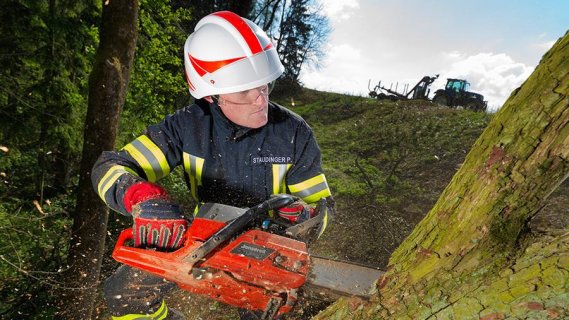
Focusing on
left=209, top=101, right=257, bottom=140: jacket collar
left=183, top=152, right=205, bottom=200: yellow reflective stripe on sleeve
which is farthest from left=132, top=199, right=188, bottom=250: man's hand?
left=209, top=101, right=257, bottom=140: jacket collar

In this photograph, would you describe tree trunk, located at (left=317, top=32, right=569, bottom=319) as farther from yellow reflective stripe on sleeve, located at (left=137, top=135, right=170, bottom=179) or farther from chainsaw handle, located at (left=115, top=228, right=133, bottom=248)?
yellow reflective stripe on sleeve, located at (left=137, top=135, right=170, bottom=179)

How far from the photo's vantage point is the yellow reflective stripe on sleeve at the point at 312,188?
2.46m

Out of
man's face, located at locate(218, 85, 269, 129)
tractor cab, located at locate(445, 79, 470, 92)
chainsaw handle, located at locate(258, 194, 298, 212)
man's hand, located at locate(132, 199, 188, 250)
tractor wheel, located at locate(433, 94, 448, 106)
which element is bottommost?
man's hand, located at locate(132, 199, 188, 250)

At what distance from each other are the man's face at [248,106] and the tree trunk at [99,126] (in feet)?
7.23

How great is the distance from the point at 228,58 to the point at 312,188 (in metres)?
1.01

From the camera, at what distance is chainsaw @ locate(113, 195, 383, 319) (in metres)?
1.63

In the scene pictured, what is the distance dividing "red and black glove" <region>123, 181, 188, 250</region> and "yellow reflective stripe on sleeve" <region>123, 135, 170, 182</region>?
0.47 m

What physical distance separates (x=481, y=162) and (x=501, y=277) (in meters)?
0.37

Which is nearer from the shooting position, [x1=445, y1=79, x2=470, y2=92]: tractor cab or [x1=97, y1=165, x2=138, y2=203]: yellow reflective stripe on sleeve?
[x1=97, y1=165, x2=138, y2=203]: yellow reflective stripe on sleeve

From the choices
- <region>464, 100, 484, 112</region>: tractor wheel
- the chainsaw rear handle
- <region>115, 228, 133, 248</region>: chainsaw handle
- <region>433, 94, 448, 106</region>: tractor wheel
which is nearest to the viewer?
the chainsaw rear handle

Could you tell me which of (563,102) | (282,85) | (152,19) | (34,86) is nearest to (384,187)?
(152,19)

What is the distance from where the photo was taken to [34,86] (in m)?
6.11

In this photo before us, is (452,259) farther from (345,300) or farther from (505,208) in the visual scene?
(345,300)

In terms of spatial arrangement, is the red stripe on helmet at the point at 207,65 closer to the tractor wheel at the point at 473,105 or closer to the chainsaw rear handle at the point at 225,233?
the chainsaw rear handle at the point at 225,233
